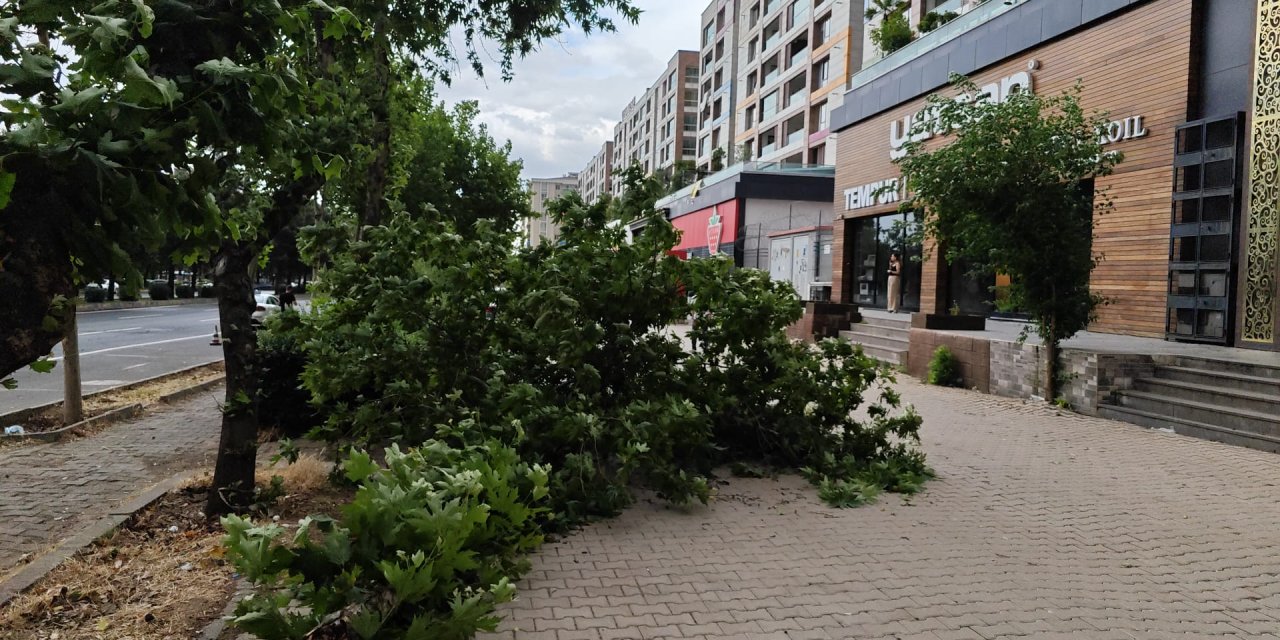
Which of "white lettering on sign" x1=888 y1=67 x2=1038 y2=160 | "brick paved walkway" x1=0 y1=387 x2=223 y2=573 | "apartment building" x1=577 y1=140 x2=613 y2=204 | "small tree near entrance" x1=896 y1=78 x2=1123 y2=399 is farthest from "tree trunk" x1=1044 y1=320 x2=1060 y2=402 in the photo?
"apartment building" x1=577 y1=140 x2=613 y2=204

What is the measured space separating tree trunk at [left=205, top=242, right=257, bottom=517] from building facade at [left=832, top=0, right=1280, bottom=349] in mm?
8558

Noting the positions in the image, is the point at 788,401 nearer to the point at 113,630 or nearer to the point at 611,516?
the point at 611,516

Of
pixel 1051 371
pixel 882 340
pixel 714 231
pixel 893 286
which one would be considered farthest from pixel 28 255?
pixel 714 231

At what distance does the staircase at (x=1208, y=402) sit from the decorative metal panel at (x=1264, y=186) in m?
2.62

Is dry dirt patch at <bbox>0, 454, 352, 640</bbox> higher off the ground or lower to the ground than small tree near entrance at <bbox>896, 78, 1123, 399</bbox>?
lower

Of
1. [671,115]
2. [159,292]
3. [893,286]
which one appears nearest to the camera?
[893,286]

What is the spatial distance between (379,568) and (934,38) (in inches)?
775

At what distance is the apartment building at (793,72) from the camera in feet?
126

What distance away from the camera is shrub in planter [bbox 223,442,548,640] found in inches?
116

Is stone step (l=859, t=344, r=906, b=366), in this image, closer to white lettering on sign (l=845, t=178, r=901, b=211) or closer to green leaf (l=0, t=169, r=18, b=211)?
white lettering on sign (l=845, t=178, r=901, b=211)

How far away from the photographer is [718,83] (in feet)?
188

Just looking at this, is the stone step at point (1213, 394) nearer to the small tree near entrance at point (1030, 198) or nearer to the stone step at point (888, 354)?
the small tree near entrance at point (1030, 198)

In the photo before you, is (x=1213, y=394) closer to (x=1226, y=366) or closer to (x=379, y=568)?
(x=1226, y=366)

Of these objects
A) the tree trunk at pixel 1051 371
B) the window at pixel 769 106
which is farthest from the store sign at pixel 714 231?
the tree trunk at pixel 1051 371
